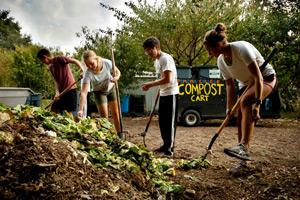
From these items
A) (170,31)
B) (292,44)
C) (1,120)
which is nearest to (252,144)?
Answer: (1,120)

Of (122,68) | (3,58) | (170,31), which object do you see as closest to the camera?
(170,31)

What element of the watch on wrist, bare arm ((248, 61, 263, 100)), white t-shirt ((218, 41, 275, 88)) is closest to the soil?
the watch on wrist

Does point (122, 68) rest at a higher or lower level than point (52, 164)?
higher

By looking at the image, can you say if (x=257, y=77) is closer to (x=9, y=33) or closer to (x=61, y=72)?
(x=61, y=72)

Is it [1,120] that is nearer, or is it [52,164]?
[52,164]

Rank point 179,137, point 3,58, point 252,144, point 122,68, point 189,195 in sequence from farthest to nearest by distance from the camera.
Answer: point 3,58 → point 122,68 → point 179,137 → point 252,144 → point 189,195

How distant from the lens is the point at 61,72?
606 cm

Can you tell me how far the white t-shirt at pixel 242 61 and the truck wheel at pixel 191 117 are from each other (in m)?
5.83

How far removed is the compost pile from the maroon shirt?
92.8 inches

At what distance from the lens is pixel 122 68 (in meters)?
13.1

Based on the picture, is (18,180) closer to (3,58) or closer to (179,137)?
(179,137)

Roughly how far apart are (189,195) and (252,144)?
3901 mm

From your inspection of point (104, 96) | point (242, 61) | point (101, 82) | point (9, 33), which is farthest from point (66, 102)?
point (9, 33)

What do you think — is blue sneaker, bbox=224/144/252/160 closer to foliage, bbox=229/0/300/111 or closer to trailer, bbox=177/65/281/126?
trailer, bbox=177/65/281/126
